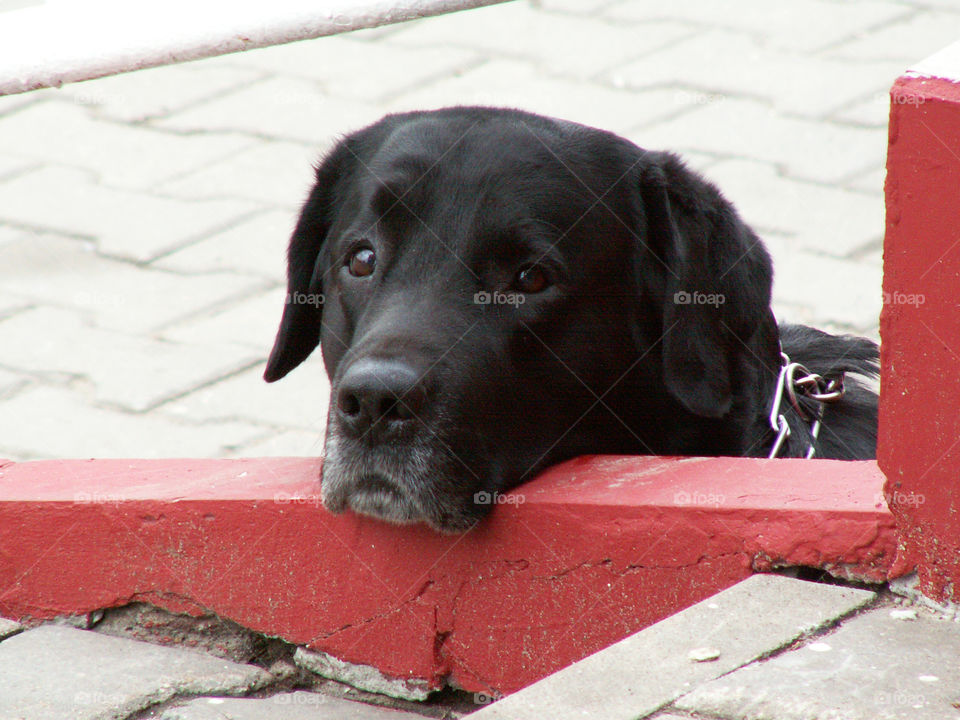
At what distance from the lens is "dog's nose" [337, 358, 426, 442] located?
2668 millimetres

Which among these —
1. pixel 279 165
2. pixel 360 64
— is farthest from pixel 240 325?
pixel 360 64

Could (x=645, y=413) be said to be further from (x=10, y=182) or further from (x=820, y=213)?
(x=10, y=182)

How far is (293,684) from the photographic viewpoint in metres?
2.72

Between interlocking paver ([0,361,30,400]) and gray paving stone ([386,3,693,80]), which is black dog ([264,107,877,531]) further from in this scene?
gray paving stone ([386,3,693,80])

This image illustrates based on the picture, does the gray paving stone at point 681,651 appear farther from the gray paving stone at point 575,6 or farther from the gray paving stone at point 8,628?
the gray paving stone at point 575,6

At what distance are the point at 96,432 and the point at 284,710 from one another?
260 centimetres

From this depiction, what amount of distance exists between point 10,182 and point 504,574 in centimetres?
481

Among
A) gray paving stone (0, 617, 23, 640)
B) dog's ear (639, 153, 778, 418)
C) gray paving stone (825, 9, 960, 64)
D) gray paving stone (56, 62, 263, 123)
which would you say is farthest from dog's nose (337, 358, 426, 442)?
gray paving stone (825, 9, 960, 64)

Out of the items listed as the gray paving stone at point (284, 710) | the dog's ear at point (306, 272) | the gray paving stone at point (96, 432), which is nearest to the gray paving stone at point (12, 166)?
the gray paving stone at point (96, 432)

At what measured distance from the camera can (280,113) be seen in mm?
7082

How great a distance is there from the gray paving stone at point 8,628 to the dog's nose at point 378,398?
0.80 meters

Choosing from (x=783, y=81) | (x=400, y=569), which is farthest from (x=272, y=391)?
(x=783, y=81)

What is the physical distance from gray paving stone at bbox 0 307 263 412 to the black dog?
186 cm

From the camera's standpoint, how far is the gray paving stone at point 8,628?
2.79 meters
